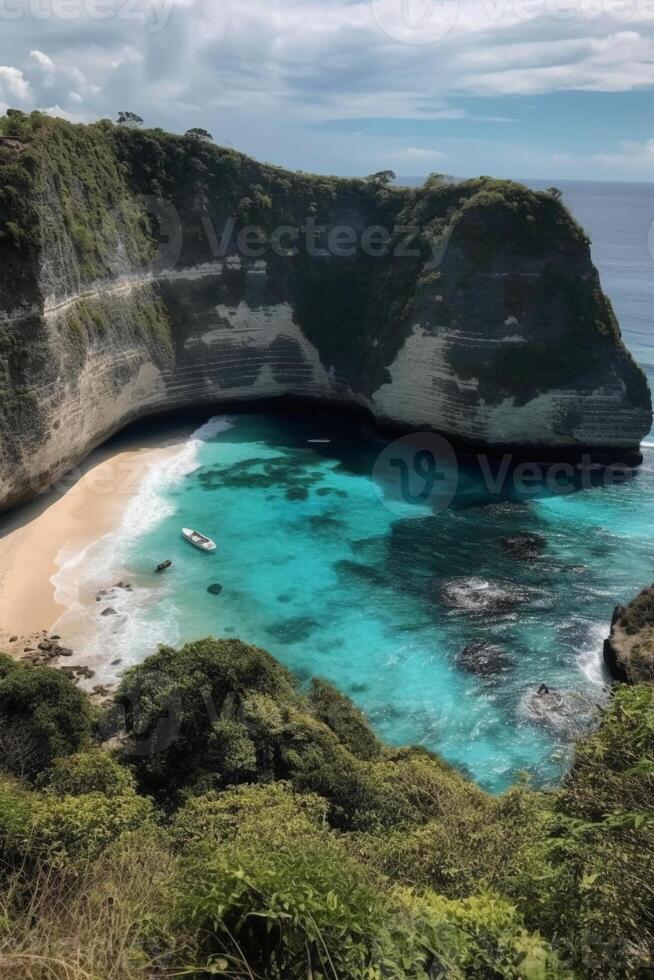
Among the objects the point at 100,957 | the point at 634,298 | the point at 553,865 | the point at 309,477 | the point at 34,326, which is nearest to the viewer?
the point at 100,957

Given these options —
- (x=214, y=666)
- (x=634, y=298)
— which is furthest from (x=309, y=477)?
(x=634, y=298)

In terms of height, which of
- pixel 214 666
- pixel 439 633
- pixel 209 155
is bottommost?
pixel 439 633

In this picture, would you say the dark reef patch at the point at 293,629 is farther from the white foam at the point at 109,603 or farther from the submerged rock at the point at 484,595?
the submerged rock at the point at 484,595

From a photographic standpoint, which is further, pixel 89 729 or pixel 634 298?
pixel 634 298

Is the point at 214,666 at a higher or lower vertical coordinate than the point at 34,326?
lower

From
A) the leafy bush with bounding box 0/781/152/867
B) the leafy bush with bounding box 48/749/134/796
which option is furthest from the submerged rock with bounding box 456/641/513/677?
the leafy bush with bounding box 0/781/152/867

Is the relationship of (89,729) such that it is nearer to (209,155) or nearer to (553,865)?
(553,865)
